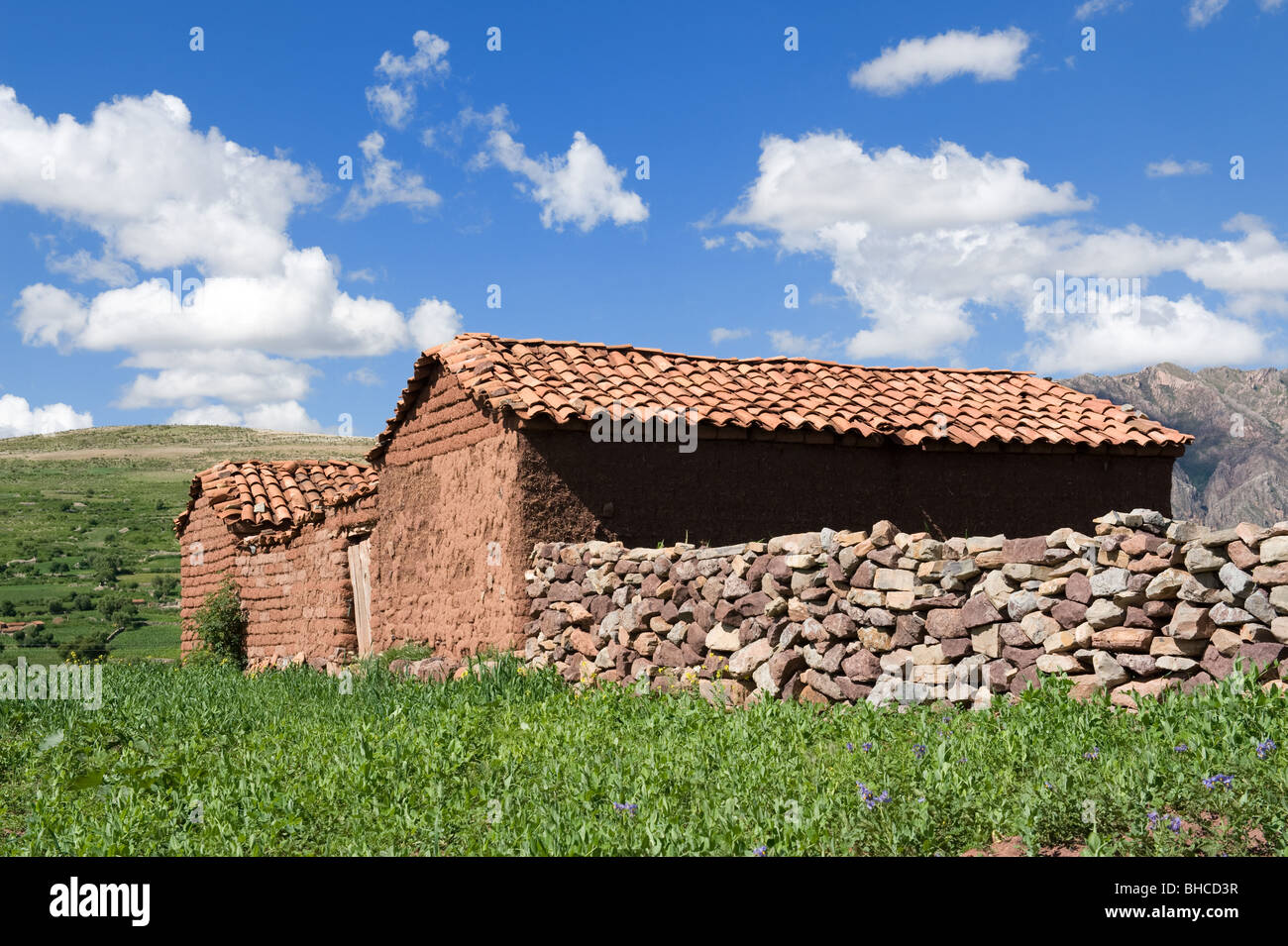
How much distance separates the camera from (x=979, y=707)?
673 cm

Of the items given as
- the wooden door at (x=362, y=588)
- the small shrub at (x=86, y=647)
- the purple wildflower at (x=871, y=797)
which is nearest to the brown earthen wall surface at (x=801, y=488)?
the wooden door at (x=362, y=588)

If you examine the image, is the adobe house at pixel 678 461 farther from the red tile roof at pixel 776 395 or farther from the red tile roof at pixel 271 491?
the red tile roof at pixel 271 491

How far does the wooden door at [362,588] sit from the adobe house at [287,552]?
1 cm

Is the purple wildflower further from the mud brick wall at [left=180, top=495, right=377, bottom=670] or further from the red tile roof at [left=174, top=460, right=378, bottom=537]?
the red tile roof at [left=174, top=460, right=378, bottom=537]

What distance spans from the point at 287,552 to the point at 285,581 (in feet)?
1.64

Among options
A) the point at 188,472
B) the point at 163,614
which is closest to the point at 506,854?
the point at 163,614

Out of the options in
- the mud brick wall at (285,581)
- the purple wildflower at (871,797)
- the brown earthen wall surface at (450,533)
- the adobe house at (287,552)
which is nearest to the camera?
the purple wildflower at (871,797)

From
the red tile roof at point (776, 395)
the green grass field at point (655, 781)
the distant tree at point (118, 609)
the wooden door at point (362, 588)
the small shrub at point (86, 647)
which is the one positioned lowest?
the small shrub at point (86, 647)

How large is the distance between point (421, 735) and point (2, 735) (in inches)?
169

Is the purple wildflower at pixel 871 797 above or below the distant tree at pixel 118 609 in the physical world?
above

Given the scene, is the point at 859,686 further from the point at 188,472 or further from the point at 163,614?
the point at 188,472

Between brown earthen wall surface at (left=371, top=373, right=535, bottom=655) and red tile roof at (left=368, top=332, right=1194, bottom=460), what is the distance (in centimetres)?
48

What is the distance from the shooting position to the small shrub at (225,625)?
58.4 feet

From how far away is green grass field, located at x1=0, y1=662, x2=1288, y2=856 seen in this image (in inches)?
179
